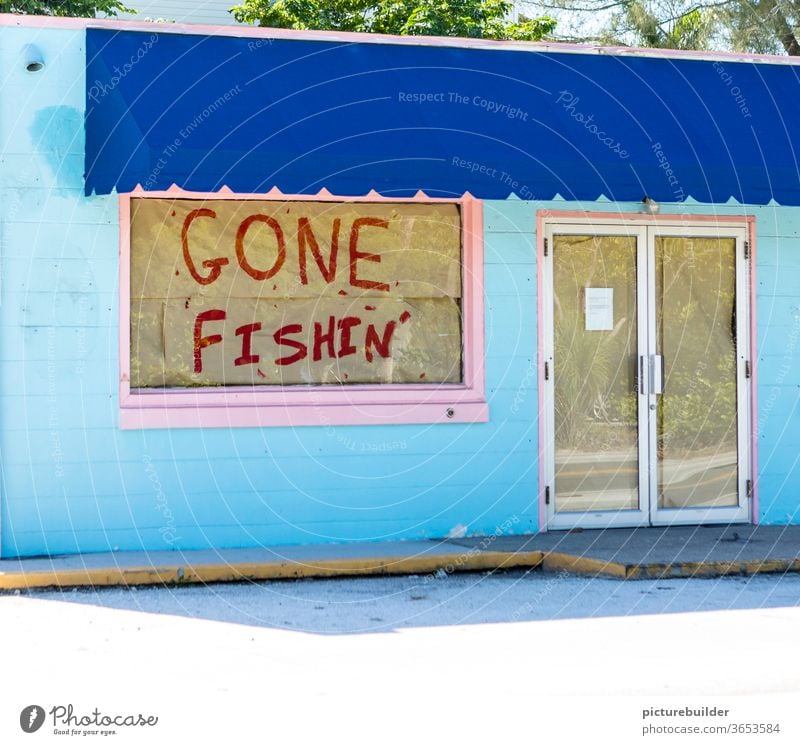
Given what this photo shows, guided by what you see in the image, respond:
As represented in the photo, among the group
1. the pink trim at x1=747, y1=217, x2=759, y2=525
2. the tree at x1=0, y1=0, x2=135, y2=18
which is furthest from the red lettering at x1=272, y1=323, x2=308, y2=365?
the tree at x1=0, y1=0, x2=135, y2=18

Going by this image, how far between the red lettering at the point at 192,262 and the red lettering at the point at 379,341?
4.13ft

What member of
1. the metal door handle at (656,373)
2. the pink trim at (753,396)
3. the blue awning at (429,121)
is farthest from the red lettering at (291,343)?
the pink trim at (753,396)

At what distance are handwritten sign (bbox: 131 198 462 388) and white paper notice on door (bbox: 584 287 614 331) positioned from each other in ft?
3.57

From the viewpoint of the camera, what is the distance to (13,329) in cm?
921

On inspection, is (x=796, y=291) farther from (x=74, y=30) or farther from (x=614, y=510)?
(x=74, y=30)

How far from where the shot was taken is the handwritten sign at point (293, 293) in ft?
31.5

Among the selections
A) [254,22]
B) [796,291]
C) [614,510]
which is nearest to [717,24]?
[254,22]

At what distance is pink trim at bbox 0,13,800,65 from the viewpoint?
29.5 feet

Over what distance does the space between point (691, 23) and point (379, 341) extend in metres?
14.1

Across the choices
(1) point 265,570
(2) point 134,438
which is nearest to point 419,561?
(1) point 265,570

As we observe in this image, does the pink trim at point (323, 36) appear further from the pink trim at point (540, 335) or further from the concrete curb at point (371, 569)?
the concrete curb at point (371, 569)

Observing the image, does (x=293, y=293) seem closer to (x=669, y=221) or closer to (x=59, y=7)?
(x=669, y=221)

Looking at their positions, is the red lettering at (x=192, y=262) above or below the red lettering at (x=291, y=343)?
above

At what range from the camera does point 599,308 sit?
10.4 m
